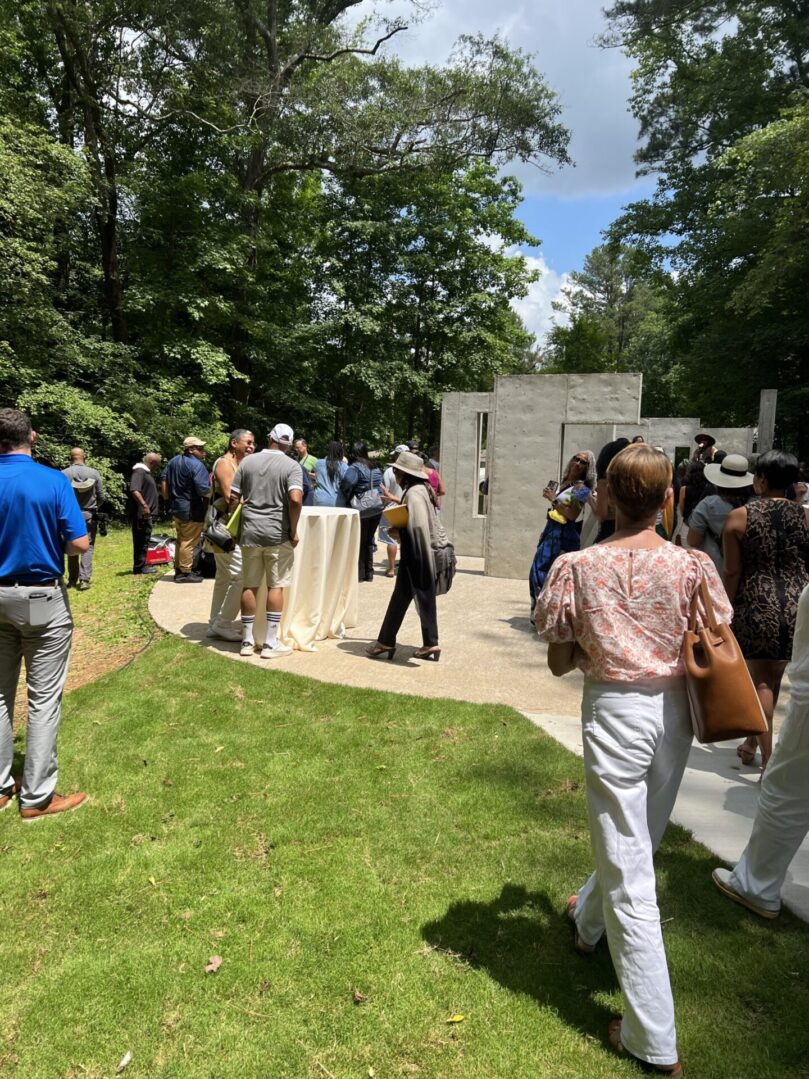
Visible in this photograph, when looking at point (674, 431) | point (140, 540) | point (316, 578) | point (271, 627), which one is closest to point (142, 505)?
point (140, 540)

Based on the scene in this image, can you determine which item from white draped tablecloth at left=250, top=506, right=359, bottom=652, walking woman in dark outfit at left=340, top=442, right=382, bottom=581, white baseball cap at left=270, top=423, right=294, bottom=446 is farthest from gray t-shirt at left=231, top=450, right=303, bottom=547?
walking woman in dark outfit at left=340, top=442, right=382, bottom=581

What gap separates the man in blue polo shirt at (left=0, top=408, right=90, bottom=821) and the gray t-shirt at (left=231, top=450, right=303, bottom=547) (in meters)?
2.26

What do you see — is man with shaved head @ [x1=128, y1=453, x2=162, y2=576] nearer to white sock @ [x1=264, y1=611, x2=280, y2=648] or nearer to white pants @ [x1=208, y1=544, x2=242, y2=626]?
white pants @ [x1=208, y1=544, x2=242, y2=626]

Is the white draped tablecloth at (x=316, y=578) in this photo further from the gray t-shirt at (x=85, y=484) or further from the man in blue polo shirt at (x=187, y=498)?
the gray t-shirt at (x=85, y=484)

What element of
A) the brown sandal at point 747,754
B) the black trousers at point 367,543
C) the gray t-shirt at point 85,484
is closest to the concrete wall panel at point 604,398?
the black trousers at point 367,543

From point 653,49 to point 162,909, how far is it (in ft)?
105

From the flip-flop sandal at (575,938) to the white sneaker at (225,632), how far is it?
185 inches

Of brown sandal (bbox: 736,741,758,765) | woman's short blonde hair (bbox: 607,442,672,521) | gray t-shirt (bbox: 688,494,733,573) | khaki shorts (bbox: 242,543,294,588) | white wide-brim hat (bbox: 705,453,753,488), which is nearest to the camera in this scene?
woman's short blonde hair (bbox: 607,442,672,521)

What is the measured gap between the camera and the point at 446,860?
3.28 metres

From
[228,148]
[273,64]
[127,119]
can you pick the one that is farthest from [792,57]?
[127,119]

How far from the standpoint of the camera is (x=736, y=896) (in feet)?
9.62

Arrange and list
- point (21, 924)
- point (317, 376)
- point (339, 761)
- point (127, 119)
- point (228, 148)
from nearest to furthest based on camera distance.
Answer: point (21, 924), point (339, 761), point (127, 119), point (228, 148), point (317, 376)

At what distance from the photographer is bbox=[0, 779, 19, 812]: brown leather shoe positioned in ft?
12.4

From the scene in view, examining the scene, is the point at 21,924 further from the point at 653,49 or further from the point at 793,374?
the point at 653,49
